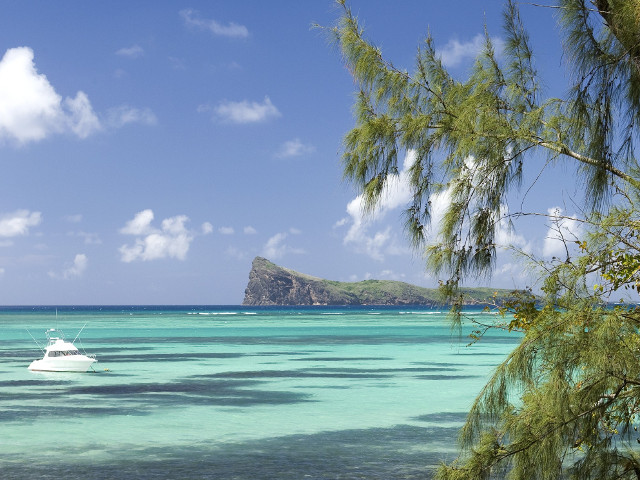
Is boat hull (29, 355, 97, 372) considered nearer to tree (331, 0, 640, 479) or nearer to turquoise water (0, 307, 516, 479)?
turquoise water (0, 307, 516, 479)

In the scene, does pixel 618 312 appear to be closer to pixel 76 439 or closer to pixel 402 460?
pixel 402 460

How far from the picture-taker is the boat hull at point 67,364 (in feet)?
82.7

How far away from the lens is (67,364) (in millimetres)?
25281

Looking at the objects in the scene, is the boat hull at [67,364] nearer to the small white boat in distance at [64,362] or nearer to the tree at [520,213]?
the small white boat in distance at [64,362]

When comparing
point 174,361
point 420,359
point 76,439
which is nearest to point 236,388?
point 76,439

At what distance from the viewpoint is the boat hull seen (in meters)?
25.2

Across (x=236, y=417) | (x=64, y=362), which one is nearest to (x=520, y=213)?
(x=236, y=417)

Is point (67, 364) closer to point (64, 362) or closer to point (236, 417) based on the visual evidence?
point (64, 362)

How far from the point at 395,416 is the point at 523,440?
12.5 m

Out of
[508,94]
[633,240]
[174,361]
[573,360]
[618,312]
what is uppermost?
[508,94]

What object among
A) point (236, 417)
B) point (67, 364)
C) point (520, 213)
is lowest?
point (236, 417)

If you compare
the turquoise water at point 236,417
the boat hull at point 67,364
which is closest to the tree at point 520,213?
the turquoise water at point 236,417

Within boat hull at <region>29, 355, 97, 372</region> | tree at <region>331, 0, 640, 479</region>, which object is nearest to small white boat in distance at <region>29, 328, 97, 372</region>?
boat hull at <region>29, 355, 97, 372</region>

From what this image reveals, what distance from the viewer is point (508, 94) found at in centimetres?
561
